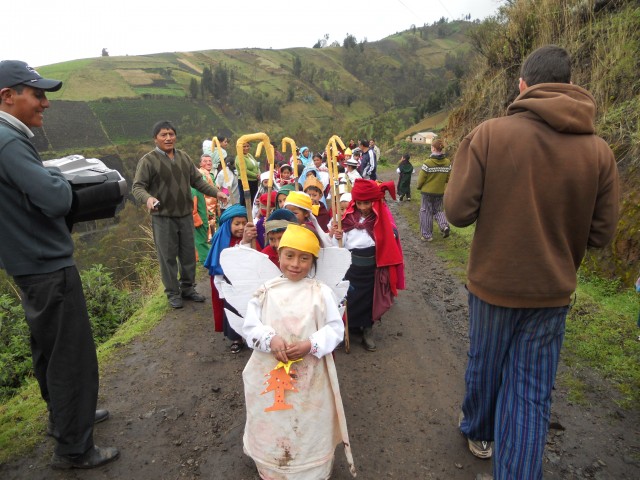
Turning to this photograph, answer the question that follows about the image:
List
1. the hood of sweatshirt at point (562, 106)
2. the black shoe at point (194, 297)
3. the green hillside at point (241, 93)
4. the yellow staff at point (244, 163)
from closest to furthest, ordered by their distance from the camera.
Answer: the hood of sweatshirt at point (562, 106) < the yellow staff at point (244, 163) < the black shoe at point (194, 297) < the green hillside at point (241, 93)

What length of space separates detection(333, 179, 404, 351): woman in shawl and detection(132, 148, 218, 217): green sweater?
1.69 metres

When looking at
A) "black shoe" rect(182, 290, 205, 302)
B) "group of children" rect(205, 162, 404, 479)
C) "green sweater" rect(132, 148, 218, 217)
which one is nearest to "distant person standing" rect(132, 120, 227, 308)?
"green sweater" rect(132, 148, 218, 217)

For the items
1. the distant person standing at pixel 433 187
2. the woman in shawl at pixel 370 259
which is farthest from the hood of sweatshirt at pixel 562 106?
the distant person standing at pixel 433 187

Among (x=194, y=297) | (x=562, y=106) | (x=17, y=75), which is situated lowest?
(x=194, y=297)

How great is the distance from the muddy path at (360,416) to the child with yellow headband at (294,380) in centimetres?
45

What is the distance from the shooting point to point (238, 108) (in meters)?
54.9

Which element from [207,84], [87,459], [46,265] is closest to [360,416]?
[87,459]

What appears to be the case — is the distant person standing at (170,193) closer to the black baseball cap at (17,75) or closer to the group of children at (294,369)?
the black baseball cap at (17,75)

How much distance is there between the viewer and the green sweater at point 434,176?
7.89m

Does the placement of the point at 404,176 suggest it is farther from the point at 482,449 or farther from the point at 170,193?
the point at 482,449

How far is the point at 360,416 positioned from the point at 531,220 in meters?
2.02

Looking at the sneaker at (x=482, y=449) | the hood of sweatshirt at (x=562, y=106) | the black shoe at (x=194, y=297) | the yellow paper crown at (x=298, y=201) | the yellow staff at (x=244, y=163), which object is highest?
the hood of sweatshirt at (x=562, y=106)

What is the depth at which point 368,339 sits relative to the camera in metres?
4.19

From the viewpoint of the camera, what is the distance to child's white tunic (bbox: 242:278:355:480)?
225cm
